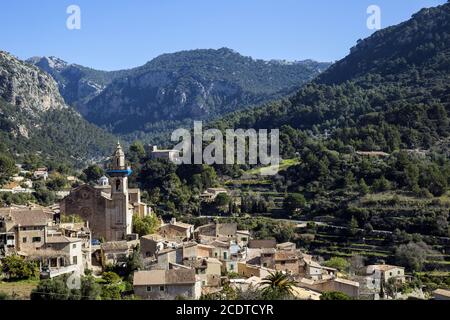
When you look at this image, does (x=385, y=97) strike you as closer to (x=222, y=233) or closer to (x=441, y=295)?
(x=222, y=233)

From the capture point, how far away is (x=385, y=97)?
84.2 m

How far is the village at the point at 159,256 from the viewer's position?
2544 centimetres

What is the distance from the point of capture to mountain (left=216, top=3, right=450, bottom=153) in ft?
219

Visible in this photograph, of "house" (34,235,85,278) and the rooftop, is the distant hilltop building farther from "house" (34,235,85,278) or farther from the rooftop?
"house" (34,235,85,278)

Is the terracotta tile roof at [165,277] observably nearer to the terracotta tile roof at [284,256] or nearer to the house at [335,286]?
the house at [335,286]

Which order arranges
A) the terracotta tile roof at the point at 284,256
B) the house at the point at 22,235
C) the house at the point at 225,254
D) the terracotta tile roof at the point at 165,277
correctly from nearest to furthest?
1. the terracotta tile roof at the point at 165,277
2. the house at the point at 22,235
3. the house at the point at 225,254
4. the terracotta tile roof at the point at 284,256

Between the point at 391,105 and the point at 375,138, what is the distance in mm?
13483

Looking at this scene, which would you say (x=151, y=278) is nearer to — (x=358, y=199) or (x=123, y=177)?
(x=123, y=177)

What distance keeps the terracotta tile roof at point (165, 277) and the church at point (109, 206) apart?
10.1m

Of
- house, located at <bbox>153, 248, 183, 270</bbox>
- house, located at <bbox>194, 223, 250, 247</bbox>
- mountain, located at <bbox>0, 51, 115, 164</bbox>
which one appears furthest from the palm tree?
mountain, located at <bbox>0, 51, 115, 164</bbox>

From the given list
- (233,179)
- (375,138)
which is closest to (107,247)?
(233,179)

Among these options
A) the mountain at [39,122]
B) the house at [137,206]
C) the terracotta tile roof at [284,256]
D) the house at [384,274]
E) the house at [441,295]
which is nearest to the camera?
the house at [441,295]

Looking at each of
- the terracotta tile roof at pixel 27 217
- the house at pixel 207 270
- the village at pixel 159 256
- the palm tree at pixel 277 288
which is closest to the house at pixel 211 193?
the village at pixel 159 256

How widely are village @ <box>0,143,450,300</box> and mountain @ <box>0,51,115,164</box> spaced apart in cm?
4906
